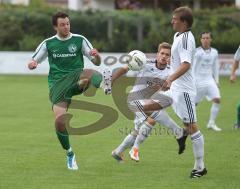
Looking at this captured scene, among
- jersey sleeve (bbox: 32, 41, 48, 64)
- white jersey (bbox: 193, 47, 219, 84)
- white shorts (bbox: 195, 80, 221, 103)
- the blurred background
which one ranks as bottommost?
the blurred background

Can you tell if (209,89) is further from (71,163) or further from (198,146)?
(198,146)

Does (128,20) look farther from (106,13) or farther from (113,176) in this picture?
(113,176)

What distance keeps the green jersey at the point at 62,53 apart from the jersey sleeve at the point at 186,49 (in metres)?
1.62

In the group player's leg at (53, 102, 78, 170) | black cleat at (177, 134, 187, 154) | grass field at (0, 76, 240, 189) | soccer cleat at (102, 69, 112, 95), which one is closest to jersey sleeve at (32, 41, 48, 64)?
player's leg at (53, 102, 78, 170)

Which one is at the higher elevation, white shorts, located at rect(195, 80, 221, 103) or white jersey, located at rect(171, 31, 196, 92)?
white jersey, located at rect(171, 31, 196, 92)

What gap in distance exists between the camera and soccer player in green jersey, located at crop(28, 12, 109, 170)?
35.6 feet

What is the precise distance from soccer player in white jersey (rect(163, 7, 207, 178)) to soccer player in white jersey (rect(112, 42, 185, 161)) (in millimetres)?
1201

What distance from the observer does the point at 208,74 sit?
673 inches

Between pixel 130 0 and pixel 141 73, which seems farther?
pixel 130 0

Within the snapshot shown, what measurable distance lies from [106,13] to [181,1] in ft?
42.4

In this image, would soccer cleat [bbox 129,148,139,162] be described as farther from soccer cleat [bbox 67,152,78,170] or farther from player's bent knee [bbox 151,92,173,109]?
soccer cleat [bbox 67,152,78,170]

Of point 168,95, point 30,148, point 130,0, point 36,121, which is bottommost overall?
point 130,0

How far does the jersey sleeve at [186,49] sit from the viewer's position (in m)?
9.77

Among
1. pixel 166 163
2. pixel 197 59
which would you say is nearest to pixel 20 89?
pixel 197 59
